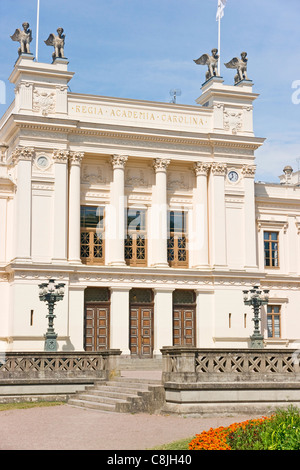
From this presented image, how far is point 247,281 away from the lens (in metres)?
40.4

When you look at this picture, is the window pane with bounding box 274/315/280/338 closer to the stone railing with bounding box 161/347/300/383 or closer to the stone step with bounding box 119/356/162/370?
the stone step with bounding box 119/356/162/370

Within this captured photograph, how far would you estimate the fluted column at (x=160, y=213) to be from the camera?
39156 millimetres

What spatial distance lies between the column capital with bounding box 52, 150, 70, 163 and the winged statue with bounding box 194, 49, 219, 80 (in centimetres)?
1014

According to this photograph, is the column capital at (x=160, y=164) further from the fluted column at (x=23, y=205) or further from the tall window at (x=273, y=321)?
the tall window at (x=273, y=321)

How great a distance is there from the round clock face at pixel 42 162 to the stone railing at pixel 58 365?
51.7 feet

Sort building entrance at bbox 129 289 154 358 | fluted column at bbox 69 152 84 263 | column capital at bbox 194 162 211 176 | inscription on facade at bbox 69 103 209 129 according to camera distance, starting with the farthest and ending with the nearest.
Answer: column capital at bbox 194 162 211 176, inscription on facade at bbox 69 103 209 129, building entrance at bbox 129 289 154 358, fluted column at bbox 69 152 84 263

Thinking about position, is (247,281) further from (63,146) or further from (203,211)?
(63,146)

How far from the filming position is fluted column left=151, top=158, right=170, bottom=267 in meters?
39.2

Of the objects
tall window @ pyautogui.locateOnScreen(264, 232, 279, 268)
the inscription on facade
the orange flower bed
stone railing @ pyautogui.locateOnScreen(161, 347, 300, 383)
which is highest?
the inscription on facade

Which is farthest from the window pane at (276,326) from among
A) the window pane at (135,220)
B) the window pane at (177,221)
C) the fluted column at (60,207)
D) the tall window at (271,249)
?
the fluted column at (60,207)

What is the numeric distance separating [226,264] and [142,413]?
2141cm

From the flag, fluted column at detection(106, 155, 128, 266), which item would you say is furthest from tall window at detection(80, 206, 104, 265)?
the flag

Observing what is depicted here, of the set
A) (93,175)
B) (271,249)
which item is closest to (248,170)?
(271,249)
